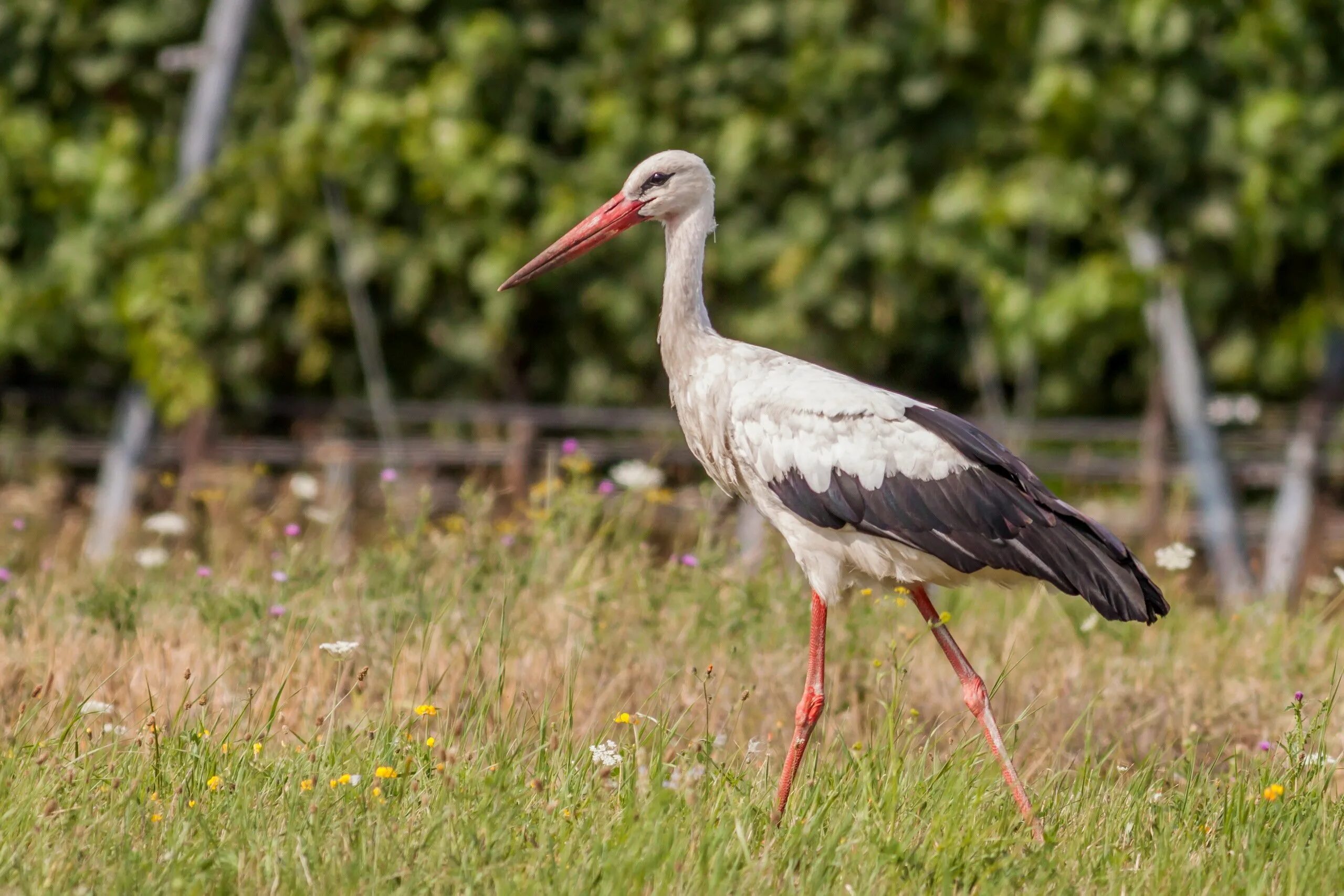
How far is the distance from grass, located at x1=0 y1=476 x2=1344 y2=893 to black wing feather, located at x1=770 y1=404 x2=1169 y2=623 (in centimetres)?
30

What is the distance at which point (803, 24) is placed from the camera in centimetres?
923

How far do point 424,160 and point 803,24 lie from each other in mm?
2271

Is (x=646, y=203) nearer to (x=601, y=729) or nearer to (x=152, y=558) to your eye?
(x=601, y=729)

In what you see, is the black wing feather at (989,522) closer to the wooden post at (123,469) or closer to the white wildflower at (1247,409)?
the wooden post at (123,469)

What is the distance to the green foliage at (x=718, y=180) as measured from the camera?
8641 mm

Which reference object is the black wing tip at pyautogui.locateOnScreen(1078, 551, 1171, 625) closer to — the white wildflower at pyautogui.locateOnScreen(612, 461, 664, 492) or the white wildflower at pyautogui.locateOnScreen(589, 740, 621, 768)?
the white wildflower at pyautogui.locateOnScreen(589, 740, 621, 768)

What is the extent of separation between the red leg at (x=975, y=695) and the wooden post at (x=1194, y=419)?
16.3 ft

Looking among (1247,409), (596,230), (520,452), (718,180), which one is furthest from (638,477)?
(1247,409)

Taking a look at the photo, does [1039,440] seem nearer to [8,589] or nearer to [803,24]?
[803,24]

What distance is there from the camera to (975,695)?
4.11m

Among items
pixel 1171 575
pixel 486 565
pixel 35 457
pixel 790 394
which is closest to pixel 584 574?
pixel 486 565

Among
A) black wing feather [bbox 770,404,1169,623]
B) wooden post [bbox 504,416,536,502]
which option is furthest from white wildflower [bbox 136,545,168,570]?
wooden post [bbox 504,416,536,502]

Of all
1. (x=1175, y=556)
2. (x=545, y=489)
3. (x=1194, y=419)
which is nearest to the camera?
(x=1175, y=556)

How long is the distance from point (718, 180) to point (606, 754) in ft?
21.4
